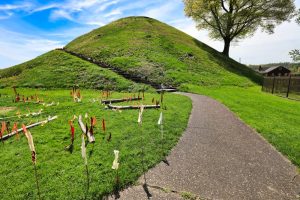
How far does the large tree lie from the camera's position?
44969 millimetres

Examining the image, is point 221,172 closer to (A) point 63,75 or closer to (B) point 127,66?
(A) point 63,75

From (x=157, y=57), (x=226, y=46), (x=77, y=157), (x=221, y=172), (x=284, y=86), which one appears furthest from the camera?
(x=226, y=46)

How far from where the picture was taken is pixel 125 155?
23.7 feet

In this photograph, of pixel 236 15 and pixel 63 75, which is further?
pixel 236 15

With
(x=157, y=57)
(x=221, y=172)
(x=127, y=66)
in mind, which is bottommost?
(x=221, y=172)

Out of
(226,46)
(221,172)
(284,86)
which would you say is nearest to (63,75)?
(284,86)

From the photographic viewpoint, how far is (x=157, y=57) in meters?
36.2

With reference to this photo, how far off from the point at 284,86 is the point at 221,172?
24.9 m

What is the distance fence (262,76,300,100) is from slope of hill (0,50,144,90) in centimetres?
1718

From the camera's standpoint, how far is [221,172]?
6.47 metres

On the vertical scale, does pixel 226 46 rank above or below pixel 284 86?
above

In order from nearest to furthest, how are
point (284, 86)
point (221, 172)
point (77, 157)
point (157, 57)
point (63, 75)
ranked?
point (221, 172) → point (77, 157) → point (284, 86) → point (63, 75) → point (157, 57)

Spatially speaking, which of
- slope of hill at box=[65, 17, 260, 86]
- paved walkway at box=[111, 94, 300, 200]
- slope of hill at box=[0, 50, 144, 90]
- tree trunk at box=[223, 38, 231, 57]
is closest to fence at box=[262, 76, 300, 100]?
slope of hill at box=[65, 17, 260, 86]

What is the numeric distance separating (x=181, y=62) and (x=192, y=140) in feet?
95.0
